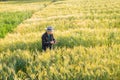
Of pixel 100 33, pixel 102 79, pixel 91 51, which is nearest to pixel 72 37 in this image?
pixel 100 33

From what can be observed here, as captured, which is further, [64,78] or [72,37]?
[72,37]

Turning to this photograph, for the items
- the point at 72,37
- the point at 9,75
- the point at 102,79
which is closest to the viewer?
the point at 102,79

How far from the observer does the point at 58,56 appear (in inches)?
279

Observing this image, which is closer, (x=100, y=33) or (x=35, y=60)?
(x=35, y=60)

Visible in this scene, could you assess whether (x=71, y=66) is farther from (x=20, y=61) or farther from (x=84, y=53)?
Result: (x=20, y=61)

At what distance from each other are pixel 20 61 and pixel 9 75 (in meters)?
1.15

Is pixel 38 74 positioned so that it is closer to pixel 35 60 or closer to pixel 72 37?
pixel 35 60

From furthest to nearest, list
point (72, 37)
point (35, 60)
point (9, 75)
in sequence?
point (72, 37), point (35, 60), point (9, 75)

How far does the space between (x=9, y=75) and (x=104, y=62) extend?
186 centimetres

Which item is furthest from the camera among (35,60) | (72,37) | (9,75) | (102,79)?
(72,37)

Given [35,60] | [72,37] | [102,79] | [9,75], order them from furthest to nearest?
[72,37]
[35,60]
[9,75]
[102,79]

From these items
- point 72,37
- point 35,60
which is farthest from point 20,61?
point 72,37

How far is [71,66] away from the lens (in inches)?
244

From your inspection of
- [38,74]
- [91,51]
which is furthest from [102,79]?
[91,51]
